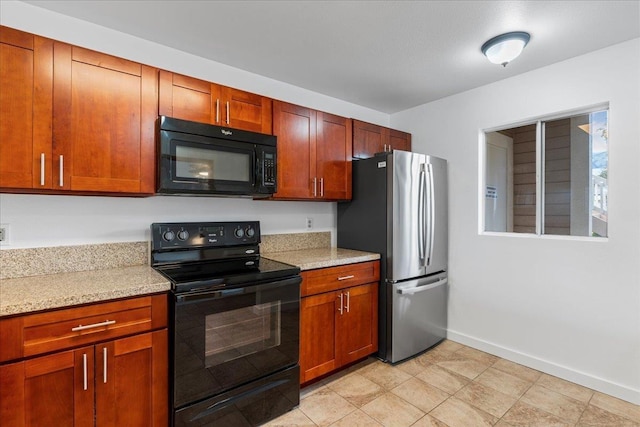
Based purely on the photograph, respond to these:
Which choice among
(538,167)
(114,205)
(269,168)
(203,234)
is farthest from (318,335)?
(538,167)

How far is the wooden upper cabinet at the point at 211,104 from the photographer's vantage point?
1.98 metres

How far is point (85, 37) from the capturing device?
2.00 m

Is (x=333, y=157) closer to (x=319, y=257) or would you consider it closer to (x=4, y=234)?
(x=319, y=257)

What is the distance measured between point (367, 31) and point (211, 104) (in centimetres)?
115

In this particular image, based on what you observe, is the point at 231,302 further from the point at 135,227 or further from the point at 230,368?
the point at 135,227

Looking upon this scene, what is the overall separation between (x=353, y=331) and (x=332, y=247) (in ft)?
3.00

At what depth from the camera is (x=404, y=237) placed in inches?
106

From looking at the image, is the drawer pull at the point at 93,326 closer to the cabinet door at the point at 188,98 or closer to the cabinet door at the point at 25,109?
the cabinet door at the point at 25,109

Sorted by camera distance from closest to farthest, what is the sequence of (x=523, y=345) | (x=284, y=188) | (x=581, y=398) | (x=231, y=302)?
(x=231, y=302) < (x=581, y=398) < (x=284, y=188) < (x=523, y=345)

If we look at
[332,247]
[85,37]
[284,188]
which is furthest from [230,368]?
[85,37]

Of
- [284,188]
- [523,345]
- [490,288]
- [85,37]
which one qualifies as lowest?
[523,345]

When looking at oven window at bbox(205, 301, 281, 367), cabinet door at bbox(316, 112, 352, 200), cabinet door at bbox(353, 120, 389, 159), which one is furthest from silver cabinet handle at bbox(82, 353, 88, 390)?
cabinet door at bbox(353, 120, 389, 159)

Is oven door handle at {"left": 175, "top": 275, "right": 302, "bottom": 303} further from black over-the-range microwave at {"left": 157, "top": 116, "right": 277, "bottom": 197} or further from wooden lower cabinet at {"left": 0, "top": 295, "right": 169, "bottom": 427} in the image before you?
black over-the-range microwave at {"left": 157, "top": 116, "right": 277, "bottom": 197}

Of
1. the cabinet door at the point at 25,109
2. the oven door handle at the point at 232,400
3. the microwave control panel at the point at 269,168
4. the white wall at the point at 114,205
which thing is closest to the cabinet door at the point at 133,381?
the oven door handle at the point at 232,400
